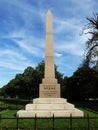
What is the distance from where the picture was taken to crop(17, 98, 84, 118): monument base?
22703mm

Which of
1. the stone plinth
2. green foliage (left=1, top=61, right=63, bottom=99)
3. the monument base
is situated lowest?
the monument base

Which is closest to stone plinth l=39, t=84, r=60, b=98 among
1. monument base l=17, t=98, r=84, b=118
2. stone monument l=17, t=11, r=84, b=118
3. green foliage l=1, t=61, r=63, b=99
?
stone monument l=17, t=11, r=84, b=118

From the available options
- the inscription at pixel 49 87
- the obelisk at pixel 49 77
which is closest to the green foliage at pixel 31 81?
the obelisk at pixel 49 77

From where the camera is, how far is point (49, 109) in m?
23.5

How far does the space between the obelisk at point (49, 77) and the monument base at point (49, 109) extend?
0.81 m

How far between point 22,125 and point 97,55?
23382mm

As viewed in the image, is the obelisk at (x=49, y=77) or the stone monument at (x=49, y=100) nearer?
the stone monument at (x=49, y=100)

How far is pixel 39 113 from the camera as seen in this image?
2269 centimetres

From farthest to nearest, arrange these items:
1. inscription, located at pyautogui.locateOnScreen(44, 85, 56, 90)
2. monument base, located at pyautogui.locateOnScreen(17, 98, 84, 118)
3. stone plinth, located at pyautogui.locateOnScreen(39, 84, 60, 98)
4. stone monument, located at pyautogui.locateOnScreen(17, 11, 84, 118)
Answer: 1. inscription, located at pyautogui.locateOnScreen(44, 85, 56, 90)
2. stone plinth, located at pyautogui.locateOnScreen(39, 84, 60, 98)
3. stone monument, located at pyautogui.locateOnScreen(17, 11, 84, 118)
4. monument base, located at pyautogui.locateOnScreen(17, 98, 84, 118)

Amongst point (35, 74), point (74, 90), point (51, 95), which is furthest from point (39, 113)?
point (74, 90)

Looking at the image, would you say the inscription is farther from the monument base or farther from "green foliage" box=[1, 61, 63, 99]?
"green foliage" box=[1, 61, 63, 99]

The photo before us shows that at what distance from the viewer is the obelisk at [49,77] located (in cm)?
2514

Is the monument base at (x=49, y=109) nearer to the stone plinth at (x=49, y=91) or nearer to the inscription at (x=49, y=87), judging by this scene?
the stone plinth at (x=49, y=91)

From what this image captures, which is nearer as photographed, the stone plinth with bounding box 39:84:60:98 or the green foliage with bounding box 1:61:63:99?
the stone plinth with bounding box 39:84:60:98
